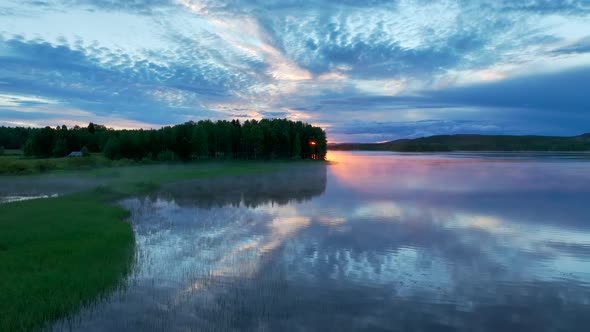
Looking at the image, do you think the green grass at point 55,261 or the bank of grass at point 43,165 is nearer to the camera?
the green grass at point 55,261

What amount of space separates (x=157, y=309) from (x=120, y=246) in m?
7.96

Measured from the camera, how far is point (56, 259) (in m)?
15.7

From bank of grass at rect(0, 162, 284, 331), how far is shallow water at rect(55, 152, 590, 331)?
0.88 meters

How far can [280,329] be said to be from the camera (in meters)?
10.9

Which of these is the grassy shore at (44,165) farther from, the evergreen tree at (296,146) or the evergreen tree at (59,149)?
the evergreen tree at (296,146)

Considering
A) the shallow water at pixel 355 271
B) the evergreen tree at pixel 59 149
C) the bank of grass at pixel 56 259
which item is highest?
the evergreen tree at pixel 59 149

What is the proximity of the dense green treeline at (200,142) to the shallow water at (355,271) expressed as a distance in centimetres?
9187

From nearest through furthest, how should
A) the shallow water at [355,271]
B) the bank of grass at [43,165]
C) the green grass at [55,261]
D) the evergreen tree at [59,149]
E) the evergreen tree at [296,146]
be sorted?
1. the green grass at [55,261]
2. the shallow water at [355,271]
3. the bank of grass at [43,165]
4. the evergreen tree at [59,149]
5. the evergreen tree at [296,146]

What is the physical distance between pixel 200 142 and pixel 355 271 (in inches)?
4349

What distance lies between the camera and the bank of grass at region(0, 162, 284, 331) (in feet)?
37.7

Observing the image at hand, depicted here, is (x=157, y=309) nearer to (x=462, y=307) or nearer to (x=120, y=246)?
(x=120, y=246)

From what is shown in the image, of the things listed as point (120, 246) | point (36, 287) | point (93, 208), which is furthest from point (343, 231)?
point (93, 208)

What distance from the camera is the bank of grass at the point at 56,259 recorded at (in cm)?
1150

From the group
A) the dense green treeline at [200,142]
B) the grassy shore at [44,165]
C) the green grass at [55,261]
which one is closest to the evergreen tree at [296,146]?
the dense green treeline at [200,142]
